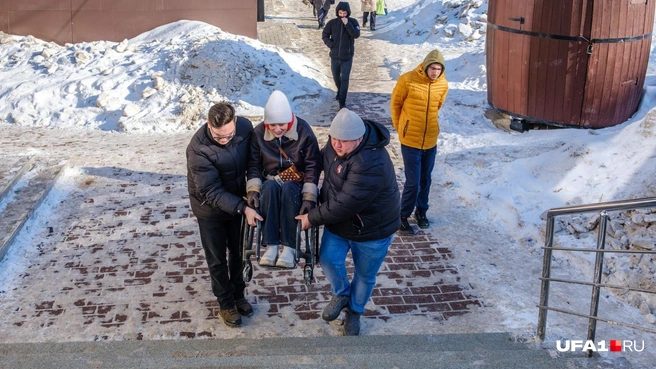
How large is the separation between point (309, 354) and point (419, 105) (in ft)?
10.4

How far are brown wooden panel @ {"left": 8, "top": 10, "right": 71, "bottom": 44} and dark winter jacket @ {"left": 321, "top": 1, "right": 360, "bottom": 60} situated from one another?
5780 mm

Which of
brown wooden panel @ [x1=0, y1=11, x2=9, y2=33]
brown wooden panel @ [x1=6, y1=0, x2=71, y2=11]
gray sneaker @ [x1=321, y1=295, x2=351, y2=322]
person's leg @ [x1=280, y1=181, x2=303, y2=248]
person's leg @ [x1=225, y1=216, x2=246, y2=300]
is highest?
brown wooden panel @ [x1=6, y1=0, x2=71, y2=11]

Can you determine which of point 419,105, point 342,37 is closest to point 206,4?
point 342,37

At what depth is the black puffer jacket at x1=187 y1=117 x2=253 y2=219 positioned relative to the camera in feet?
16.7

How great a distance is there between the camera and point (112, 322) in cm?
576

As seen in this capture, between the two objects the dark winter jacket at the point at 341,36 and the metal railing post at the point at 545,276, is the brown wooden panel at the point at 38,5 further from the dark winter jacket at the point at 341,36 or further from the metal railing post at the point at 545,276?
the metal railing post at the point at 545,276

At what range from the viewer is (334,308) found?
550 centimetres

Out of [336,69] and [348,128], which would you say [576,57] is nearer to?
[336,69]

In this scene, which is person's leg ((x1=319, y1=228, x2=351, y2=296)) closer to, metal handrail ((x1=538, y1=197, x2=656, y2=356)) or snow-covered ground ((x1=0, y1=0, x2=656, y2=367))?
snow-covered ground ((x1=0, y1=0, x2=656, y2=367))

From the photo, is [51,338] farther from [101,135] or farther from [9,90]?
[9,90]

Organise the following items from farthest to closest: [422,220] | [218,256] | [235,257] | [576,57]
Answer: [576,57] → [422,220] → [235,257] → [218,256]

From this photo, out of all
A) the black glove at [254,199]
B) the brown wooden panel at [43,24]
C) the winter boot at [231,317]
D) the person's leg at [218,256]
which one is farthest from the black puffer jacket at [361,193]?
the brown wooden panel at [43,24]

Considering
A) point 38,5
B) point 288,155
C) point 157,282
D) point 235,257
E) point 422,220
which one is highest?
point 38,5

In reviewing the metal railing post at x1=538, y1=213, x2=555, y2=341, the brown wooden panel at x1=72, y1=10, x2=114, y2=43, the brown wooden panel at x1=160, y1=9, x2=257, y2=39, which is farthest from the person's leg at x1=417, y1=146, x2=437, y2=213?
the brown wooden panel at x1=72, y1=10, x2=114, y2=43
